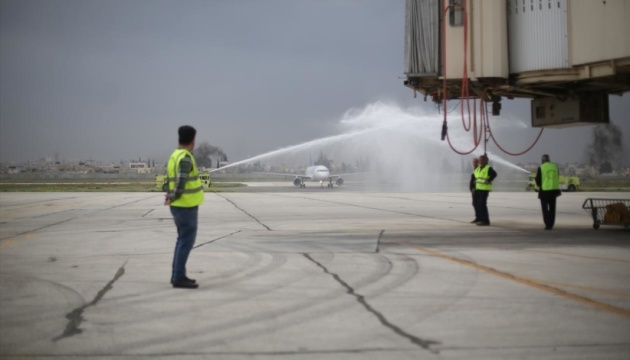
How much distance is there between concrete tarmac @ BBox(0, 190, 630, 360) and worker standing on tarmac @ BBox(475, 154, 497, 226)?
10.6 ft

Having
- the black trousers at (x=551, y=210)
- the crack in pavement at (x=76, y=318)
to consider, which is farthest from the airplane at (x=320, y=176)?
the crack in pavement at (x=76, y=318)

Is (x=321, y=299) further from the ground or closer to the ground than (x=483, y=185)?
closer to the ground

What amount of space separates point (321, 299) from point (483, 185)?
989cm

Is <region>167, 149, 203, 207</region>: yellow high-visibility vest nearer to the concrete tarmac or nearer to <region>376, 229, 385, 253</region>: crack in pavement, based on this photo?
the concrete tarmac

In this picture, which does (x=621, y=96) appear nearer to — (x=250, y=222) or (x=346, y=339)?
(x=250, y=222)

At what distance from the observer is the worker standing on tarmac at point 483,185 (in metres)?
14.4

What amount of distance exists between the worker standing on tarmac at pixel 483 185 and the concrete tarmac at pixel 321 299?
3241mm

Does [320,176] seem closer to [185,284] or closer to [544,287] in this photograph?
[185,284]

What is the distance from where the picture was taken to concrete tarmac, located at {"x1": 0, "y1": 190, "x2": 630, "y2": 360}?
164 inches

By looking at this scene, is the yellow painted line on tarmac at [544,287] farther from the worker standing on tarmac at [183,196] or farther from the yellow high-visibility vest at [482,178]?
the yellow high-visibility vest at [482,178]

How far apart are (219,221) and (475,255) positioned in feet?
29.9

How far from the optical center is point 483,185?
47.5 feet

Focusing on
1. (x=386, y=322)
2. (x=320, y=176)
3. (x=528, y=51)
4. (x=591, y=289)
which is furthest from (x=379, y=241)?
(x=320, y=176)

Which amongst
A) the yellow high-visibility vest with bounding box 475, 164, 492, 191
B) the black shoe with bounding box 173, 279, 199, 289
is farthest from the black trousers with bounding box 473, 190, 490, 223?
the black shoe with bounding box 173, 279, 199, 289
